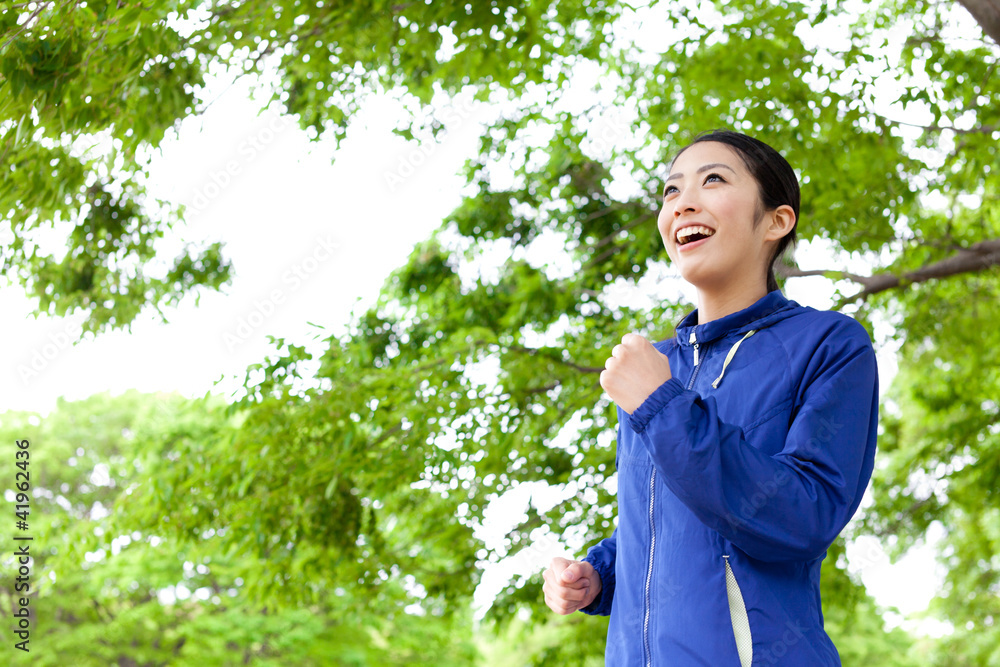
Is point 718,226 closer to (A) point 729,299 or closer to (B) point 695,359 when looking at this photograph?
(A) point 729,299

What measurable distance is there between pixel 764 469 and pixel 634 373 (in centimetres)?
23

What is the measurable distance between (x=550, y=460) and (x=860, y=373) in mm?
4400

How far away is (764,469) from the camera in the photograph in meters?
1.20

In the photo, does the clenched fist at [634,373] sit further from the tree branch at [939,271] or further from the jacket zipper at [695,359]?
the tree branch at [939,271]

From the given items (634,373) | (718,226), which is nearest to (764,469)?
(634,373)

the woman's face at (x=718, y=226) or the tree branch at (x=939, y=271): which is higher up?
the tree branch at (x=939, y=271)

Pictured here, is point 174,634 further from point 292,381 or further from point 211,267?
point 292,381

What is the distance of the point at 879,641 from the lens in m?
17.9

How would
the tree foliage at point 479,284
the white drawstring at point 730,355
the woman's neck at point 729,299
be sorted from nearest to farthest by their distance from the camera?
1. the white drawstring at point 730,355
2. the woman's neck at point 729,299
3. the tree foliage at point 479,284

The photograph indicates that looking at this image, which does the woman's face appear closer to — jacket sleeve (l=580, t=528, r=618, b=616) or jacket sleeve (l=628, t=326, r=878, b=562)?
jacket sleeve (l=628, t=326, r=878, b=562)

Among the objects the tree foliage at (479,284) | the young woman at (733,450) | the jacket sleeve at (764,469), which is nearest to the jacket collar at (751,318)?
the young woman at (733,450)

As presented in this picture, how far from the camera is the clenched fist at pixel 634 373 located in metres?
1.26

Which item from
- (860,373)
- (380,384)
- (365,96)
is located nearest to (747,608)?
(860,373)

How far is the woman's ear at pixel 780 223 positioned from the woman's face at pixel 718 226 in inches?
0.8
